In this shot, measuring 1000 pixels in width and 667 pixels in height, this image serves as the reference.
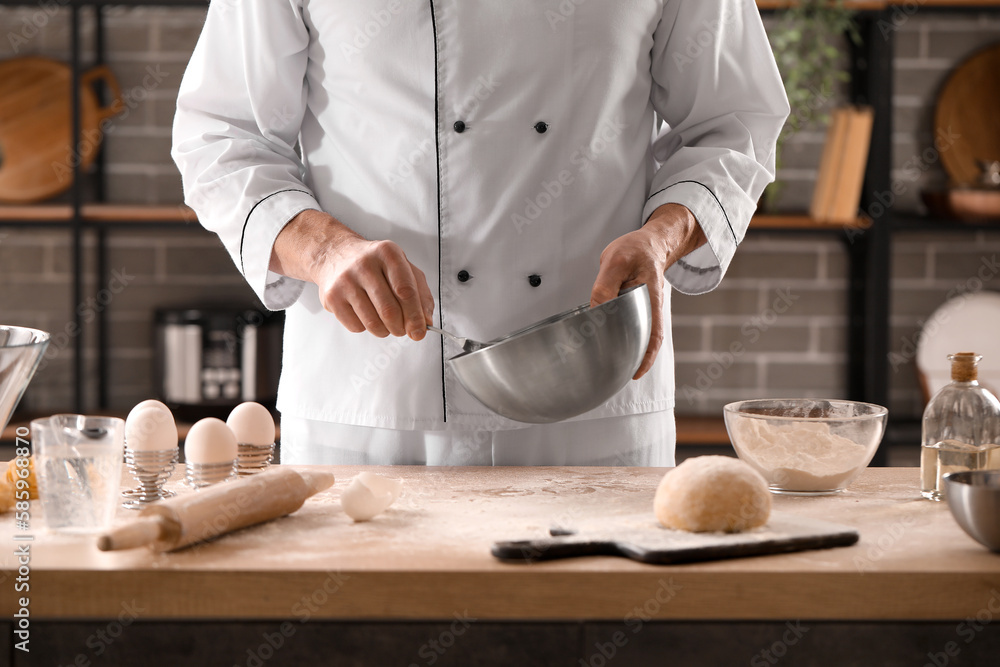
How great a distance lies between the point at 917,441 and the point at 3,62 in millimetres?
2464

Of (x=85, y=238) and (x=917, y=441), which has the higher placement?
(x=85, y=238)

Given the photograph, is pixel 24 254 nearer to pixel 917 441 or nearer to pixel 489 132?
pixel 489 132

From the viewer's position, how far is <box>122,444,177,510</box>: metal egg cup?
94 cm

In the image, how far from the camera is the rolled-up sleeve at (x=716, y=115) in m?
1.20

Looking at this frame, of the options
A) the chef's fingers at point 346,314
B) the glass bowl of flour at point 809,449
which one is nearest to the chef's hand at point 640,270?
the glass bowl of flour at point 809,449

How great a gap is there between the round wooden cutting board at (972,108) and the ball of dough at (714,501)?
2.10m

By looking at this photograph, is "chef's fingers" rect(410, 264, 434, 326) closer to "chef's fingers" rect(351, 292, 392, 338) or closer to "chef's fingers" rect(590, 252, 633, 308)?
"chef's fingers" rect(351, 292, 392, 338)

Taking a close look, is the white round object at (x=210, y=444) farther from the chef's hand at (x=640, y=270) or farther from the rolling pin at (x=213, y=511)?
the chef's hand at (x=640, y=270)


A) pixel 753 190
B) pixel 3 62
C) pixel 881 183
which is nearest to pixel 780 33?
pixel 881 183

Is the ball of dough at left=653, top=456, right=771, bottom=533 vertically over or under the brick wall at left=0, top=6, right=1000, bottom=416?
under

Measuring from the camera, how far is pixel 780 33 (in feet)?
8.00

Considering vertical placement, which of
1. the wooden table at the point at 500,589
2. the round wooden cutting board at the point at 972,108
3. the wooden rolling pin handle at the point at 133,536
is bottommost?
the wooden table at the point at 500,589

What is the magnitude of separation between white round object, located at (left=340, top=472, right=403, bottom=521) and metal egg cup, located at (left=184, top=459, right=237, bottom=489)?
0.16 m

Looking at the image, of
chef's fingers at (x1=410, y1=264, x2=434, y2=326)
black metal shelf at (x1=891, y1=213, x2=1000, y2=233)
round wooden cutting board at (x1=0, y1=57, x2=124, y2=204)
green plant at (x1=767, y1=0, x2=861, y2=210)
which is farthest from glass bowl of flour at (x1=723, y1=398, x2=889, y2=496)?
round wooden cutting board at (x1=0, y1=57, x2=124, y2=204)
